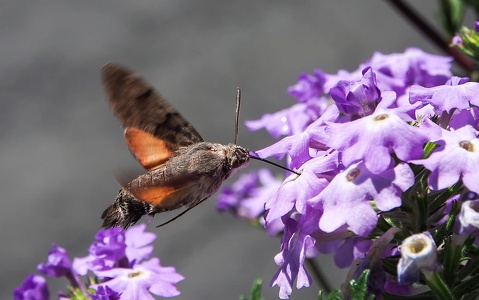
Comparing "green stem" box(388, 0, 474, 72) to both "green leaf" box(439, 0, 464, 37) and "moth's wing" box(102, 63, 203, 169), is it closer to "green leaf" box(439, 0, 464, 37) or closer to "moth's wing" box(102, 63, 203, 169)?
"green leaf" box(439, 0, 464, 37)

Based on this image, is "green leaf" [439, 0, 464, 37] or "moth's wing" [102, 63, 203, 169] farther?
"green leaf" [439, 0, 464, 37]

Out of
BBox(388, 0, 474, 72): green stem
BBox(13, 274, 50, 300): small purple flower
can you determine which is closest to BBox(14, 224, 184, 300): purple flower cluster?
BBox(13, 274, 50, 300): small purple flower

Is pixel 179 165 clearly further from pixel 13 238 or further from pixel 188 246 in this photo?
pixel 13 238

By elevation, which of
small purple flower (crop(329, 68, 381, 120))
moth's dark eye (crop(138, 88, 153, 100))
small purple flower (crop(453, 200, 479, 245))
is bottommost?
small purple flower (crop(453, 200, 479, 245))

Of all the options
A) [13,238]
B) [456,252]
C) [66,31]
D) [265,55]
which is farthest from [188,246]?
[456,252]

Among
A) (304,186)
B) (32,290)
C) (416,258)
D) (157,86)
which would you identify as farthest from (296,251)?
(157,86)

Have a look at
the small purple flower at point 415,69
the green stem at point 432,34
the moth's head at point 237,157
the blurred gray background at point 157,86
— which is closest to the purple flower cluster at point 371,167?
the moth's head at point 237,157
